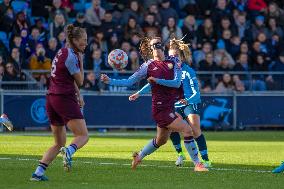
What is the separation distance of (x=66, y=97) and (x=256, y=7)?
22.1 m

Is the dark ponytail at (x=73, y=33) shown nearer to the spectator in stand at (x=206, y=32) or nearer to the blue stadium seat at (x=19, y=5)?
the blue stadium seat at (x=19, y=5)

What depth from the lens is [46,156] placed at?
13773 mm

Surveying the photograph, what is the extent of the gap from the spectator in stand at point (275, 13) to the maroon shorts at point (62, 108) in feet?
70.9

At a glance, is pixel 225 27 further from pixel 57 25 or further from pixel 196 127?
pixel 196 127

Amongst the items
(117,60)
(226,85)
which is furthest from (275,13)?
(117,60)

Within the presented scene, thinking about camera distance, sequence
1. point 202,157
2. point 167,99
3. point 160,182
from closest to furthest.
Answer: point 160,182 < point 167,99 < point 202,157

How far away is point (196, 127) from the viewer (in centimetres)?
1723

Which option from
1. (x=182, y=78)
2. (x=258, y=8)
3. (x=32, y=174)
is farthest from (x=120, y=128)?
(x=32, y=174)

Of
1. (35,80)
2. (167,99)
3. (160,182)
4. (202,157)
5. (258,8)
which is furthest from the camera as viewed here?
(258,8)

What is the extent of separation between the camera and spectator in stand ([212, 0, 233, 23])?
109 feet

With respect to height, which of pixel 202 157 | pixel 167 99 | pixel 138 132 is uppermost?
pixel 167 99

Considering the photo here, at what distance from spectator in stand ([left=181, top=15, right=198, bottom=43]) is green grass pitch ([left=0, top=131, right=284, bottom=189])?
6959 mm

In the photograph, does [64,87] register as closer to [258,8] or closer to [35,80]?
[35,80]

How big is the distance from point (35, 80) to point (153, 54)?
13.4 metres
